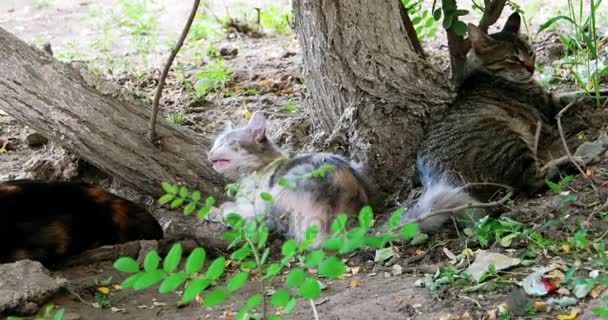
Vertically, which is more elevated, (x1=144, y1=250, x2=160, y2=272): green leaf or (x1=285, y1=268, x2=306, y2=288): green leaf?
(x1=144, y1=250, x2=160, y2=272): green leaf

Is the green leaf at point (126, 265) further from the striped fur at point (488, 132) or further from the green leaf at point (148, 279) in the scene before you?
the striped fur at point (488, 132)

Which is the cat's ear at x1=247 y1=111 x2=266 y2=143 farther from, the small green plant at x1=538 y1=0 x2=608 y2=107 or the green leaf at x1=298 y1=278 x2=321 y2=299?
the green leaf at x1=298 y1=278 x2=321 y2=299

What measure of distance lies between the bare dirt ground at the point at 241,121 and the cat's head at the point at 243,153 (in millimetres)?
497

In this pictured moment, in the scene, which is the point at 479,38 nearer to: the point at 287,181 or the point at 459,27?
the point at 459,27

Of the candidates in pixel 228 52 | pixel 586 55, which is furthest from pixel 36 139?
pixel 586 55

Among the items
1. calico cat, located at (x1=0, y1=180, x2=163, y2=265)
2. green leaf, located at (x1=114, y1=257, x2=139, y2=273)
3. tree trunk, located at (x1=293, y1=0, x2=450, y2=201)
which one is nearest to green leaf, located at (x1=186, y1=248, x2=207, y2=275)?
green leaf, located at (x1=114, y1=257, x2=139, y2=273)

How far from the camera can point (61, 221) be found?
14.3 ft

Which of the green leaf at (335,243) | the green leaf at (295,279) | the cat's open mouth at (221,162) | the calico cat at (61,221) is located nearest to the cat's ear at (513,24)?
the cat's open mouth at (221,162)

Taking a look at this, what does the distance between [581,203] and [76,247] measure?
277 cm

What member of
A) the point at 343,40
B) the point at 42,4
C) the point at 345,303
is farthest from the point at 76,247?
the point at 42,4

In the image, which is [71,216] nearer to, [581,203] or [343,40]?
[343,40]

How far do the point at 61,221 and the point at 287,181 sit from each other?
52.6 inches

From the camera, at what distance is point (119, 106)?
5.05 m

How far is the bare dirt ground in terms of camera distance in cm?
331
